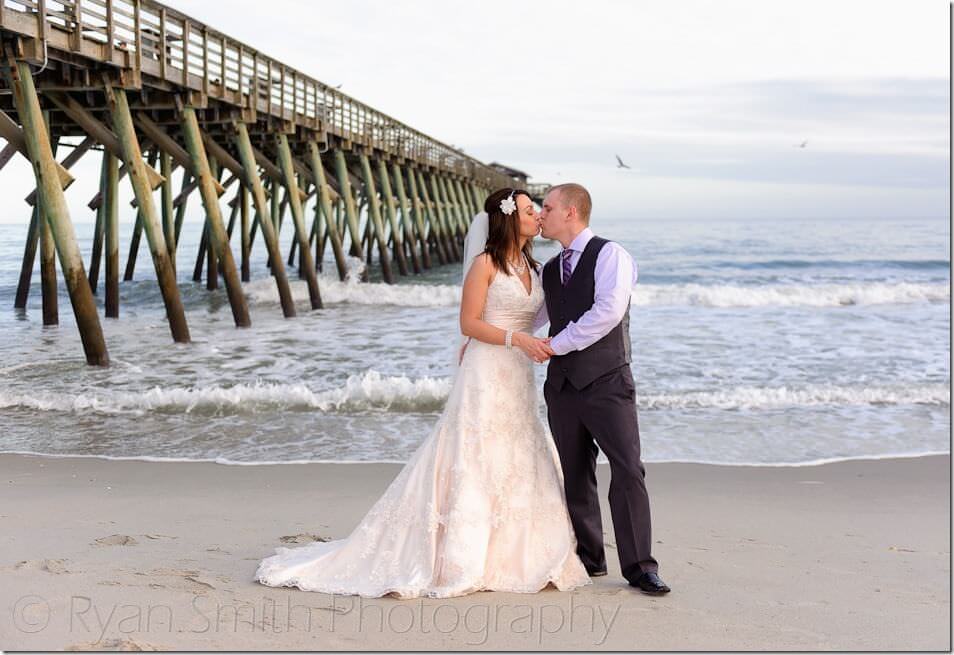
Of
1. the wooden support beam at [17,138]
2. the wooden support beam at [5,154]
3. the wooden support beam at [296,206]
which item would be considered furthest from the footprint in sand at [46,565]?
the wooden support beam at [296,206]

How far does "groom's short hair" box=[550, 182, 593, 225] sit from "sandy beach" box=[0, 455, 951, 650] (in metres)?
1.41

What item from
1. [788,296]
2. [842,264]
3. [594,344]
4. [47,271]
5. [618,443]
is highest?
[594,344]

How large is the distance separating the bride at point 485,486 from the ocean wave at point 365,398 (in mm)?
4596

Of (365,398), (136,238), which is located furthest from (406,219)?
(365,398)

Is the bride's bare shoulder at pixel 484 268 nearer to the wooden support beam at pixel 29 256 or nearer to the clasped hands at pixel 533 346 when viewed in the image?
the clasped hands at pixel 533 346

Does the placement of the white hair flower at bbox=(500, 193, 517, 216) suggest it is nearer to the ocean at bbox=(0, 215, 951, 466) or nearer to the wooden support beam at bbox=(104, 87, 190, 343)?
the ocean at bbox=(0, 215, 951, 466)

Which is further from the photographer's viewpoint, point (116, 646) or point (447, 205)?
point (447, 205)

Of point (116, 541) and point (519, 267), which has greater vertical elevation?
point (519, 267)

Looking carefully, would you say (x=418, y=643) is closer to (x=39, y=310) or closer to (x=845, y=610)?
(x=845, y=610)

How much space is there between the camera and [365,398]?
866 centimetres

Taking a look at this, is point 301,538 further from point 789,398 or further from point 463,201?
point 463,201

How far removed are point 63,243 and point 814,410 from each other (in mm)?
7276

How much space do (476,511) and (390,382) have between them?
5.51 metres

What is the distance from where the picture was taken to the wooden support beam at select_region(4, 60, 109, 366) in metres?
9.54
